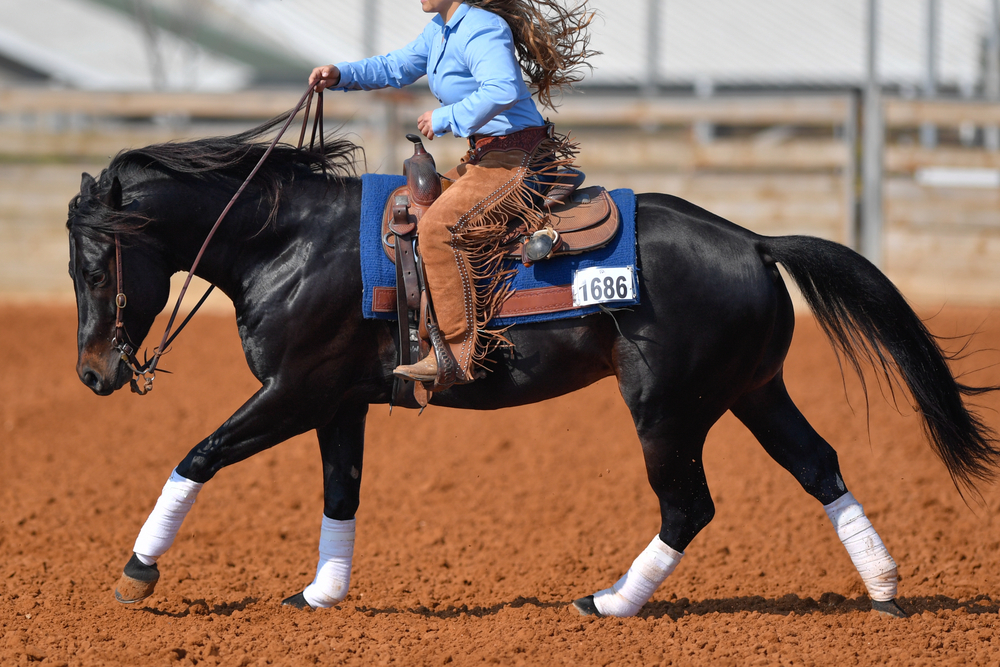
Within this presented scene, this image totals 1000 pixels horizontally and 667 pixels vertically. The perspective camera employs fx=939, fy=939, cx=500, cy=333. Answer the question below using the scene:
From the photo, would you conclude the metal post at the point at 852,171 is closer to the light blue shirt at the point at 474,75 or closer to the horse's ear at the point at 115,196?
the light blue shirt at the point at 474,75

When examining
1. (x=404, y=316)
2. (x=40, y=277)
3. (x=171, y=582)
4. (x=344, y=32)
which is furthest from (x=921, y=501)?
(x=344, y=32)

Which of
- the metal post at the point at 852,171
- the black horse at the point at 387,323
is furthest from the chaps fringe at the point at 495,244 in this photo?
the metal post at the point at 852,171

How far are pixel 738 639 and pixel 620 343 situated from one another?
1144mm

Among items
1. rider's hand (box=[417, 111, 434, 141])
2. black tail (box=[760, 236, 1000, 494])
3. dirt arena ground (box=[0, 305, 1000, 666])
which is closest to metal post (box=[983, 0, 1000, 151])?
dirt arena ground (box=[0, 305, 1000, 666])

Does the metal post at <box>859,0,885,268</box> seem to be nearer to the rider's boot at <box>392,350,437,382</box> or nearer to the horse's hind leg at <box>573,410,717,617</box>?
the horse's hind leg at <box>573,410,717,617</box>

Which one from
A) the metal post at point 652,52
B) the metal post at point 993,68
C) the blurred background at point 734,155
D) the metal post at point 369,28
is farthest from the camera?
the metal post at point 652,52

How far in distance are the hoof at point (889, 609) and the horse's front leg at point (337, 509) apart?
2116 millimetres

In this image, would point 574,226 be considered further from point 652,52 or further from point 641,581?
point 652,52

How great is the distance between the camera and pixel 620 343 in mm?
3494

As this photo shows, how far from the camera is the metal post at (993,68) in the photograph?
11.2 meters

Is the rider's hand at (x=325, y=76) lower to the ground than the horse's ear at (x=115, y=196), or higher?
higher

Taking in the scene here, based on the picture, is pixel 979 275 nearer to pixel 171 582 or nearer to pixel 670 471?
pixel 670 471

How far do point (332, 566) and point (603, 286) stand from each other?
A: 1604 mm

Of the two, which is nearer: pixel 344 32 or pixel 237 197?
pixel 237 197
